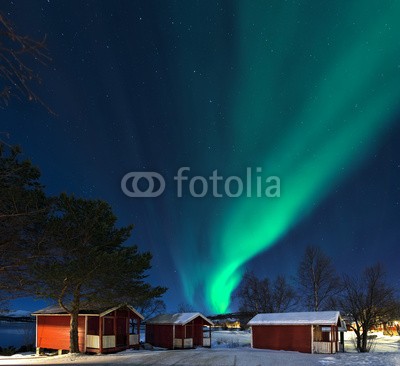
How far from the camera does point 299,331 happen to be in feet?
118

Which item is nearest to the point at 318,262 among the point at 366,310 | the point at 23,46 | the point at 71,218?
the point at 366,310

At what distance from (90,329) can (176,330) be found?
25.9 ft

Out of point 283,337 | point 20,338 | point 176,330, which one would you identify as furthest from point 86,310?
point 20,338

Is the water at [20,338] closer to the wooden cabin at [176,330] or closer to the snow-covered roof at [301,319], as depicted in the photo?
the wooden cabin at [176,330]

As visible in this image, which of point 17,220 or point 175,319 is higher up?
point 17,220

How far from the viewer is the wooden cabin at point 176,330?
126ft

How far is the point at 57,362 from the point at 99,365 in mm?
4149

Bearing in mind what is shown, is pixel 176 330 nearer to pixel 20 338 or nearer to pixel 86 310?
pixel 86 310

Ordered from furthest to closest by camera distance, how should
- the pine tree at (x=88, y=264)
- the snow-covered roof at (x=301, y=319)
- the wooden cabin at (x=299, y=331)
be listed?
the snow-covered roof at (x=301, y=319) → the wooden cabin at (x=299, y=331) → the pine tree at (x=88, y=264)

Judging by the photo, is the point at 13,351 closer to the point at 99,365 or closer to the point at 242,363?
the point at 99,365

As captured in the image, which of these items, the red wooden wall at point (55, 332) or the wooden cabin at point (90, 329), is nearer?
the wooden cabin at point (90, 329)

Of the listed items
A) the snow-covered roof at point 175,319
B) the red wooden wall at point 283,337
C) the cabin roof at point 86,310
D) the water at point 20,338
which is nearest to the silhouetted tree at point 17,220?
the cabin roof at point 86,310

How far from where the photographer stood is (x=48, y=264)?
2764 cm

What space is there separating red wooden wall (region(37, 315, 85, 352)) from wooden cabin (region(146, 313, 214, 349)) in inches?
331
